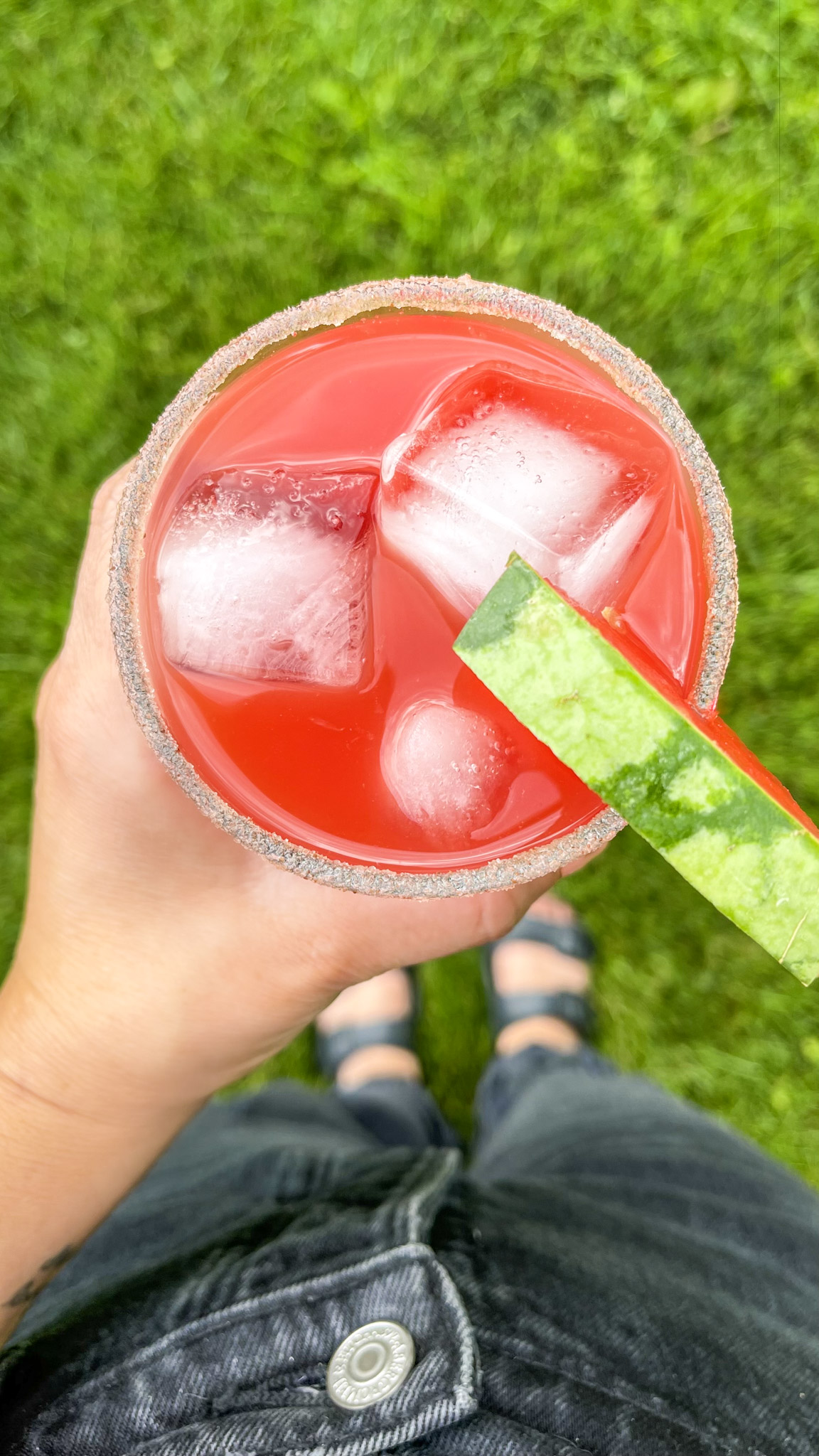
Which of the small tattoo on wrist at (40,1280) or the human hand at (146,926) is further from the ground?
the human hand at (146,926)

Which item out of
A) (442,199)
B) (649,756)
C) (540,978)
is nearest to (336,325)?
(649,756)

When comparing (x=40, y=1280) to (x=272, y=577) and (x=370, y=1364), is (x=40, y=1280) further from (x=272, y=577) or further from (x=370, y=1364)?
(x=272, y=577)

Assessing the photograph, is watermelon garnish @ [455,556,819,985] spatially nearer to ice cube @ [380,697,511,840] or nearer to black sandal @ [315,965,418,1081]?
ice cube @ [380,697,511,840]

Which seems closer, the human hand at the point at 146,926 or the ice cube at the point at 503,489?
the ice cube at the point at 503,489

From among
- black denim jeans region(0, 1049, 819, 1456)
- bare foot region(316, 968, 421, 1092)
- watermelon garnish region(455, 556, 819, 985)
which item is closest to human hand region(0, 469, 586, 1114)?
black denim jeans region(0, 1049, 819, 1456)

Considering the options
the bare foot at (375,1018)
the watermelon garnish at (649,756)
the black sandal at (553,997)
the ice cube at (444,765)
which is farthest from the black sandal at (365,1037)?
the watermelon garnish at (649,756)

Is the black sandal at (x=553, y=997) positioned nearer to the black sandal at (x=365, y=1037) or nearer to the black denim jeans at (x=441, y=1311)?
the black sandal at (x=365, y=1037)
